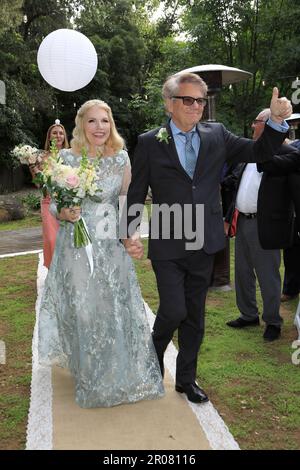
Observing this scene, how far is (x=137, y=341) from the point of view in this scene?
13.3 ft

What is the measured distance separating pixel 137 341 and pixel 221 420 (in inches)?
32.8

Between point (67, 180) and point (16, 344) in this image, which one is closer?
point (67, 180)

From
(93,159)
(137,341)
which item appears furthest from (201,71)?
(137,341)

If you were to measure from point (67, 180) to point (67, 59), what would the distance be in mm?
3327

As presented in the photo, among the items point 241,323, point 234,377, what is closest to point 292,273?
point 241,323

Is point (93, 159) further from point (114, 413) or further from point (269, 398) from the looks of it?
point (269, 398)

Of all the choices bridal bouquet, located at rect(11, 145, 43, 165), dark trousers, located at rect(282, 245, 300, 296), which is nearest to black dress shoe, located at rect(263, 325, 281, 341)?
dark trousers, located at rect(282, 245, 300, 296)

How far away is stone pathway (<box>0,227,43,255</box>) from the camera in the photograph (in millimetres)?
10948

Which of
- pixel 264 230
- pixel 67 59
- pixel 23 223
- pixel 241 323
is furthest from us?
pixel 23 223

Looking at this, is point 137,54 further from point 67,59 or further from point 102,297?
point 102,297

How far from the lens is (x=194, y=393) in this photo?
3961 mm

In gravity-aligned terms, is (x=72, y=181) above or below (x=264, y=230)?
above

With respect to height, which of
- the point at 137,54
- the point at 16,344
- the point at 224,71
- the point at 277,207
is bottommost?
the point at 16,344

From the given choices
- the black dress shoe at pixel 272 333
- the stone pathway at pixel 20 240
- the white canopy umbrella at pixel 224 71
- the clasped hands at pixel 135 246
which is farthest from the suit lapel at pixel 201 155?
the stone pathway at pixel 20 240
